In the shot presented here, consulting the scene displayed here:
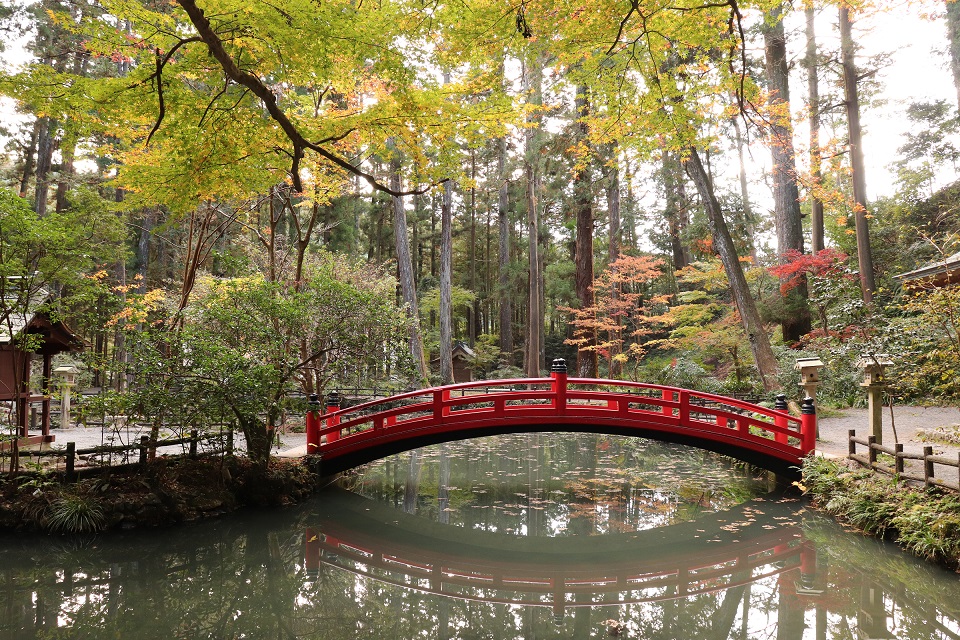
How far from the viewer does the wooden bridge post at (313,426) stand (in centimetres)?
842

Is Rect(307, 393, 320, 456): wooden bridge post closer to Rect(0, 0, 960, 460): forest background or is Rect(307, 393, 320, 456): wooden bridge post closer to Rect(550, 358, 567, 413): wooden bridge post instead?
Rect(0, 0, 960, 460): forest background

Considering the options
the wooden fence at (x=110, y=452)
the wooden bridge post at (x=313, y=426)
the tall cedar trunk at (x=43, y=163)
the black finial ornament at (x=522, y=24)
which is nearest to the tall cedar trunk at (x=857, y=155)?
the black finial ornament at (x=522, y=24)

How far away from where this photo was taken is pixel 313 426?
8539 millimetres

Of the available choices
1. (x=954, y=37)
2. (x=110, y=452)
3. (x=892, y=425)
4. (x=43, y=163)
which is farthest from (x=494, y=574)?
(x=954, y=37)

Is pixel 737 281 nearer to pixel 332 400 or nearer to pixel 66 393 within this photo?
pixel 332 400

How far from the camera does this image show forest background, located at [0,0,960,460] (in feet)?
16.9

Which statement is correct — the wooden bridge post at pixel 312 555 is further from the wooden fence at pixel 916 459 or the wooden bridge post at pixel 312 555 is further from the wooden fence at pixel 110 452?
the wooden fence at pixel 916 459

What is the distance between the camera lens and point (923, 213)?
14945 millimetres

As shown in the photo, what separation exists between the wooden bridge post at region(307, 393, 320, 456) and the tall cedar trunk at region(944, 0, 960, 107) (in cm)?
1985

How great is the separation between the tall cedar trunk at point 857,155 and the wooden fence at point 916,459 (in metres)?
7.15

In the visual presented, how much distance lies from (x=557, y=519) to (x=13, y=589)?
5.89 metres

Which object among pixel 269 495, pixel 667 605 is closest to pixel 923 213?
pixel 667 605

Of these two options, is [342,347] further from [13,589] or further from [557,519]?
[13,589]

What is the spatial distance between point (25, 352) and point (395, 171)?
7.25 metres
